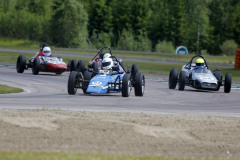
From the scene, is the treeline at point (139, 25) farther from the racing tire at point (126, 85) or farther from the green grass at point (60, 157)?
the green grass at point (60, 157)

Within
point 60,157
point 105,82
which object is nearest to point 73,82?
point 105,82

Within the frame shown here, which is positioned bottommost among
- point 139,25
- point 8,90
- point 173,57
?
point 173,57

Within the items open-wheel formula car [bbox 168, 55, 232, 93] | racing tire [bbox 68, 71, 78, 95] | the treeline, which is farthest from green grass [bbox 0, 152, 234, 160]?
the treeline

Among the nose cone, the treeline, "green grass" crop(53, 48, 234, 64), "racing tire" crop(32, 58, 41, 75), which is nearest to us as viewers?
"racing tire" crop(32, 58, 41, 75)

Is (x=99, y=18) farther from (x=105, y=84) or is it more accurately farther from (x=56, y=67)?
(x=105, y=84)

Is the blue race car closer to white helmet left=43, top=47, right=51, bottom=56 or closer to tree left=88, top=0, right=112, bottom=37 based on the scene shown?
white helmet left=43, top=47, right=51, bottom=56

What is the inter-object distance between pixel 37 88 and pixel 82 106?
6.38 m

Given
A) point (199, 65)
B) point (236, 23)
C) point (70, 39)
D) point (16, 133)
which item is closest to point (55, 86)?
point (199, 65)

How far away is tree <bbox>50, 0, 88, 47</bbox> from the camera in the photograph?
74312 millimetres

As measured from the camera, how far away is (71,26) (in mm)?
74812

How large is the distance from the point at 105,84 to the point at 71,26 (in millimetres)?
57438

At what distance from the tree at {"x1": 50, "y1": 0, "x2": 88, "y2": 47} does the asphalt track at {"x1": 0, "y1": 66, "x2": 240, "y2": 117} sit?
171ft

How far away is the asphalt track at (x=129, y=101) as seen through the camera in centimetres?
1501

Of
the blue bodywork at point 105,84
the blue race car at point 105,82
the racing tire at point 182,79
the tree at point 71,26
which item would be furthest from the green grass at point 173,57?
the blue bodywork at point 105,84
